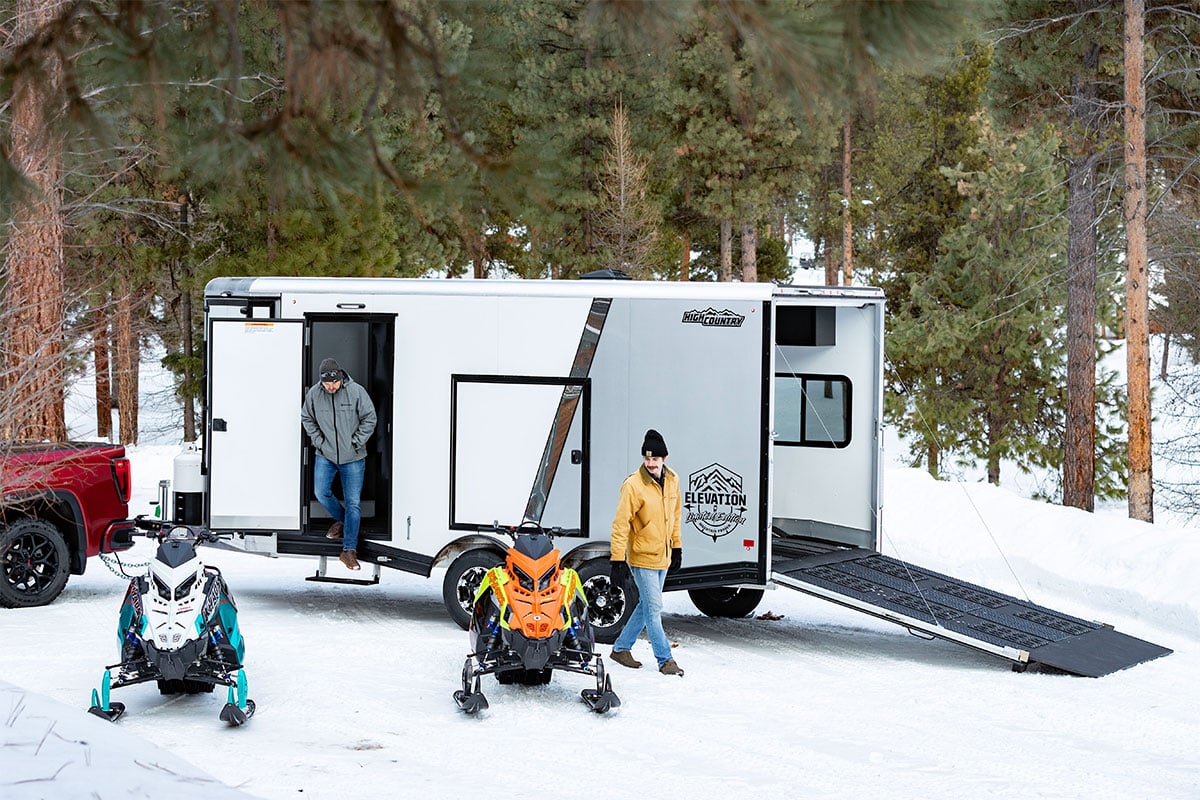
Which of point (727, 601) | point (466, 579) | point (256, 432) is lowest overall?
point (727, 601)

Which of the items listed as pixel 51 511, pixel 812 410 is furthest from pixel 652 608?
pixel 51 511

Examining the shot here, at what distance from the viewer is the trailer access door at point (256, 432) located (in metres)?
10.8

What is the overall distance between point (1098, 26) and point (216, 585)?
567 inches

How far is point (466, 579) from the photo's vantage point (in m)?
10.5

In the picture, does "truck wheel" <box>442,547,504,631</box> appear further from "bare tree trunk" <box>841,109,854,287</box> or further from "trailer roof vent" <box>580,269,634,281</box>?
"bare tree trunk" <box>841,109,854,287</box>

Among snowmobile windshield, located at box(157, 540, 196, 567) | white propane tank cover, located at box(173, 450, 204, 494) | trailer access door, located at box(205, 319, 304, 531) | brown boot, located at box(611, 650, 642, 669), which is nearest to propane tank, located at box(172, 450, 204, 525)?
white propane tank cover, located at box(173, 450, 204, 494)

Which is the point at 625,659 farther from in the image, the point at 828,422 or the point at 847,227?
the point at 847,227

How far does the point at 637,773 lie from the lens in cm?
704

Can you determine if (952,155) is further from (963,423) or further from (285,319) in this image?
(285,319)

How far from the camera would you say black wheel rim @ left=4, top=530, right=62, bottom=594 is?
10844 mm

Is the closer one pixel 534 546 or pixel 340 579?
pixel 534 546

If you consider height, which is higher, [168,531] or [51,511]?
[168,531]

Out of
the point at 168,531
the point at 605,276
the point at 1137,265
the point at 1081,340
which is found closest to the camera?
the point at 168,531

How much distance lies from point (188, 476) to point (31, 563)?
143cm
